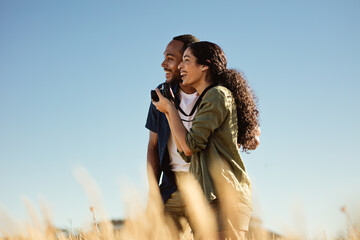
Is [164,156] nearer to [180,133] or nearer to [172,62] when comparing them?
[172,62]

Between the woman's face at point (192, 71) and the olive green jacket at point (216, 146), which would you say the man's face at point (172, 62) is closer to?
the woman's face at point (192, 71)

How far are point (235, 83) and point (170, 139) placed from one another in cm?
111

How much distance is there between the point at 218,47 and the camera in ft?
10.9

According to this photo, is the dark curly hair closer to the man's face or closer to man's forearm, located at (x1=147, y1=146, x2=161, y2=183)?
the man's face

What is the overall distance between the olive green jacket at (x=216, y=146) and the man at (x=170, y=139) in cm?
55

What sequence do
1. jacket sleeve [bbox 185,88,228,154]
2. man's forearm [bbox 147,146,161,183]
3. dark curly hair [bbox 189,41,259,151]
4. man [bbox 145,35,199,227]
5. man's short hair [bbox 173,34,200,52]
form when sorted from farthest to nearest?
man's short hair [bbox 173,34,200,52] → man's forearm [bbox 147,146,161,183] → man [bbox 145,35,199,227] → dark curly hair [bbox 189,41,259,151] → jacket sleeve [bbox 185,88,228,154]

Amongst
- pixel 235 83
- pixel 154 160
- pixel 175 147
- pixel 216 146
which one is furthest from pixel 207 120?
pixel 154 160

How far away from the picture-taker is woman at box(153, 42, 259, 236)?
112 inches

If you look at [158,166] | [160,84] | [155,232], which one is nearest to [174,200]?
[158,166]

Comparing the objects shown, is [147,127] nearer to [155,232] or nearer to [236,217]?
[236,217]

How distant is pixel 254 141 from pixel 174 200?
95 centimetres

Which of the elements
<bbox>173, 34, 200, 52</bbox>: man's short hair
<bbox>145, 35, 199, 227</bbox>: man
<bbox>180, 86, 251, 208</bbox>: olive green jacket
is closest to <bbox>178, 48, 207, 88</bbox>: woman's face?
<bbox>180, 86, 251, 208</bbox>: olive green jacket

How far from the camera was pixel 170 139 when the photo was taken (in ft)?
13.3

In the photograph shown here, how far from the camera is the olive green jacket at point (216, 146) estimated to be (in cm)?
285
